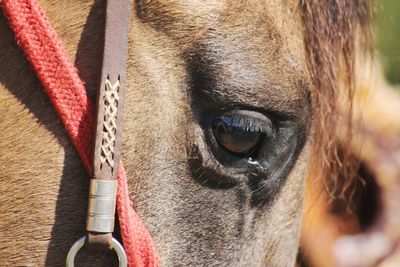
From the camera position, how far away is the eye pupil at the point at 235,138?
1654mm

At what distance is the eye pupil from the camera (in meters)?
1.65

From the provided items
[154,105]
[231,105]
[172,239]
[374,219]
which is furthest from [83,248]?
[374,219]

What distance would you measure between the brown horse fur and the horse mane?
10 millimetres

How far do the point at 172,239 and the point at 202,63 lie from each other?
367 millimetres

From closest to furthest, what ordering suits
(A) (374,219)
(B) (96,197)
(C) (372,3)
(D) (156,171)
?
(B) (96,197), (D) (156,171), (C) (372,3), (A) (374,219)

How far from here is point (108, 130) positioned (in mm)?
1486

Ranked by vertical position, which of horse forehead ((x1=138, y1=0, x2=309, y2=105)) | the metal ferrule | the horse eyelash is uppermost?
horse forehead ((x1=138, y1=0, x2=309, y2=105))

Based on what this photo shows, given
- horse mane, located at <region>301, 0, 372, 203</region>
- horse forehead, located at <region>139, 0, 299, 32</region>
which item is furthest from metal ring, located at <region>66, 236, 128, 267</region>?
horse mane, located at <region>301, 0, 372, 203</region>

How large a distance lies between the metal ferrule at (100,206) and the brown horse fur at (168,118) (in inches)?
1.4

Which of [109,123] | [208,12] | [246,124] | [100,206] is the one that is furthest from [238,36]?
[100,206]

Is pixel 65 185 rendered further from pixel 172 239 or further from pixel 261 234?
pixel 261 234

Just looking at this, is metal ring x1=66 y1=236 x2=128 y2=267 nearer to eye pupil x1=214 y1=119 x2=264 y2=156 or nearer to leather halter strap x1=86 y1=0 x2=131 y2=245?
leather halter strap x1=86 y1=0 x2=131 y2=245

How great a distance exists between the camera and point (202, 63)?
1.60 m

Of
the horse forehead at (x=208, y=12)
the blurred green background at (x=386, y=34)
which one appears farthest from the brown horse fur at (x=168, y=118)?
the blurred green background at (x=386, y=34)
